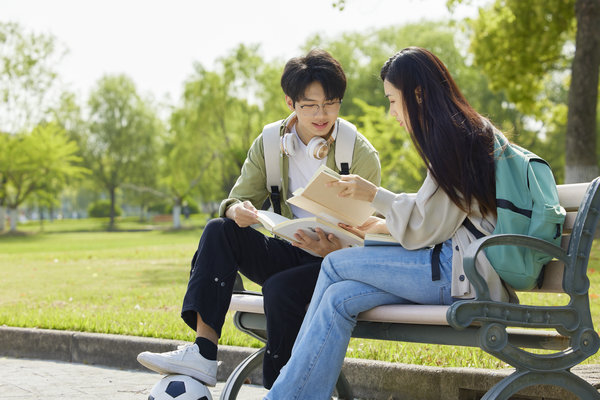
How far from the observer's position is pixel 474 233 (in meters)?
2.79

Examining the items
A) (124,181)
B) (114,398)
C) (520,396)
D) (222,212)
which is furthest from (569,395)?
(124,181)

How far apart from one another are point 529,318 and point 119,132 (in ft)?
204

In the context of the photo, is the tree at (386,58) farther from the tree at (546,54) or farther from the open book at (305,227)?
the open book at (305,227)

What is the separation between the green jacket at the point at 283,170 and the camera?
12.6ft

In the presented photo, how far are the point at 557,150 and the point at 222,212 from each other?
40049mm

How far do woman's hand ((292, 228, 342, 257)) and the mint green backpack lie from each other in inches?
35.0

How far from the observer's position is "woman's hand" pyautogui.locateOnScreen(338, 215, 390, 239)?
3.30 m

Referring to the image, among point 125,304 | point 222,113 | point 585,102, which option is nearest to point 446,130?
point 125,304

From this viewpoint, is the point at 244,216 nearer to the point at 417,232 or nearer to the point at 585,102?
the point at 417,232

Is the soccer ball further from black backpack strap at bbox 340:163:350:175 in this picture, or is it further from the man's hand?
black backpack strap at bbox 340:163:350:175

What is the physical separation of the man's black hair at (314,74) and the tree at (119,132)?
2363 inches

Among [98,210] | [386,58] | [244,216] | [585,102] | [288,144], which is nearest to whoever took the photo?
[244,216]

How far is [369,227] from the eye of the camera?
3.38 meters

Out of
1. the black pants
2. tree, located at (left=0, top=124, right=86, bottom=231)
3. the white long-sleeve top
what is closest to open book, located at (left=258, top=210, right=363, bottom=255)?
the black pants
